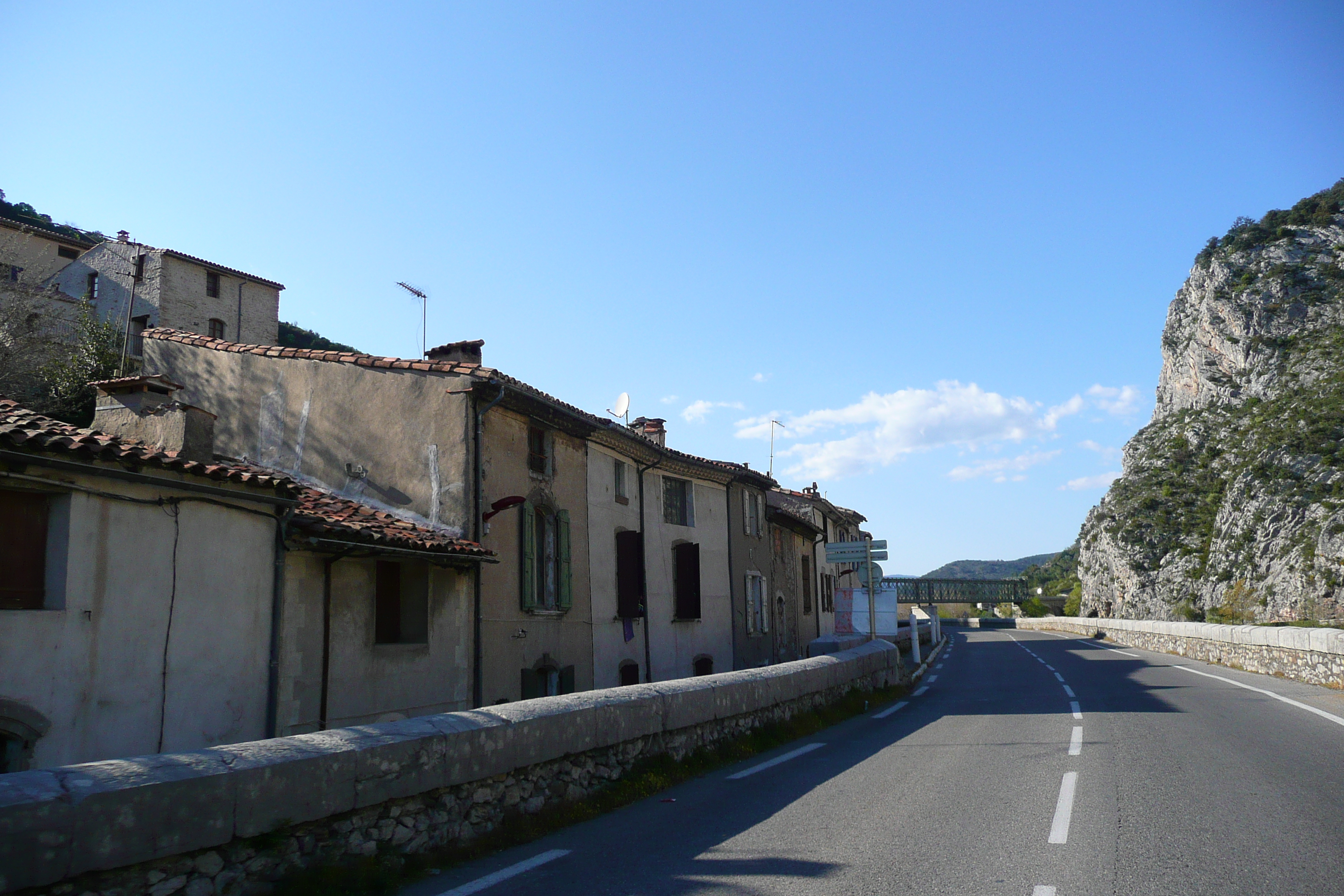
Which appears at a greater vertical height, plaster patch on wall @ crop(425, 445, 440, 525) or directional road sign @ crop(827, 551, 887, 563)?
plaster patch on wall @ crop(425, 445, 440, 525)

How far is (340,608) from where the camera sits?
37.0 feet

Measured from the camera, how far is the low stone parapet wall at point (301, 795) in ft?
11.7

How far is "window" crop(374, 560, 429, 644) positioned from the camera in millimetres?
12352

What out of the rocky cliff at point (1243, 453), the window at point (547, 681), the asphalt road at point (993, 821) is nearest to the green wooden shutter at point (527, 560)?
the window at point (547, 681)

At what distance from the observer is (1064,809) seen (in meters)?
6.52

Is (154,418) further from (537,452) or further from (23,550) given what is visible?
(537,452)

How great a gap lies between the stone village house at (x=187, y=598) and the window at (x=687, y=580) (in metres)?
8.40

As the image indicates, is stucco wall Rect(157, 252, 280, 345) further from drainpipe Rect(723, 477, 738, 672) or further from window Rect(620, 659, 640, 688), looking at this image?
window Rect(620, 659, 640, 688)

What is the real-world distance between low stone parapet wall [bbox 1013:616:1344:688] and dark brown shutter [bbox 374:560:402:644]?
51.4ft

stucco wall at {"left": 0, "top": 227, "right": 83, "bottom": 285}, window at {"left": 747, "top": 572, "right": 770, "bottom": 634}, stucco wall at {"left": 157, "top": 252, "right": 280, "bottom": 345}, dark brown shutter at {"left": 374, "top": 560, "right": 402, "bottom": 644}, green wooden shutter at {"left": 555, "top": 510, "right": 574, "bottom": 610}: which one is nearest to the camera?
dark brown shutter at {"left": 374, "top": 560, "right": 402, "bottom": 644}

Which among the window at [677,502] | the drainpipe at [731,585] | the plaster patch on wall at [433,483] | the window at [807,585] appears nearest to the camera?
the plaster patch on wall at [433,483]

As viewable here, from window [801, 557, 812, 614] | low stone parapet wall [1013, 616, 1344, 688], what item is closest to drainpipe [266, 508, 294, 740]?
low stone parapet wall [1013, 616, 1344, 688]

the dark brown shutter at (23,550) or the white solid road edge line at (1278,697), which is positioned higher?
the dark brown shutter at (23,550)

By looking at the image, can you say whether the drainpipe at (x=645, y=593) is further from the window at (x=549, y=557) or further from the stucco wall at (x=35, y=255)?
the stucco wall at (x=35, y=255)
